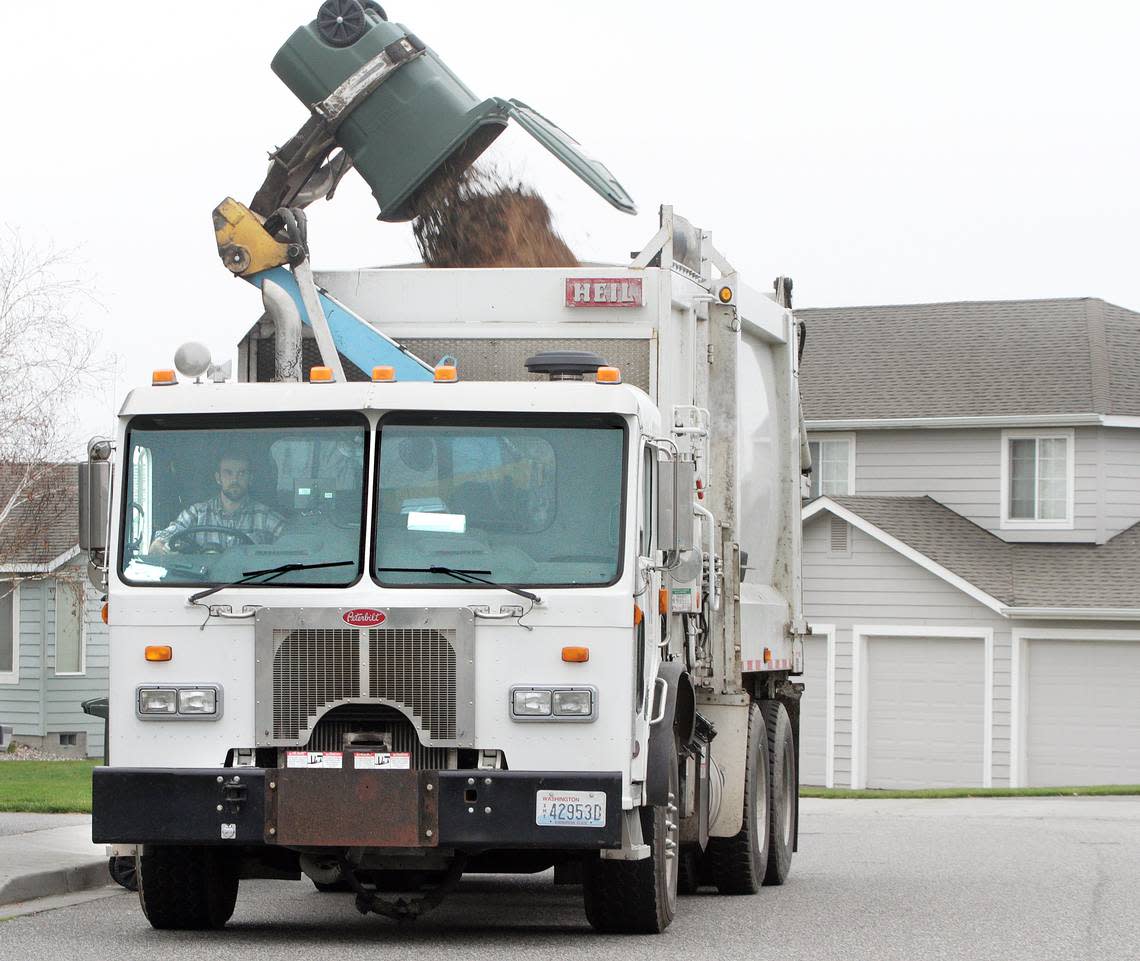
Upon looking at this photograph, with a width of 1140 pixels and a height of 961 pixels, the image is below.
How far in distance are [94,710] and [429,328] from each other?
2587mm

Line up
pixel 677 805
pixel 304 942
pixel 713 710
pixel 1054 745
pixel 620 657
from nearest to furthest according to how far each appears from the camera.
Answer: pixel 620 657 < pixel 304 942 < pixel 677 805 < pixel 713 710 < pixel 1054 745

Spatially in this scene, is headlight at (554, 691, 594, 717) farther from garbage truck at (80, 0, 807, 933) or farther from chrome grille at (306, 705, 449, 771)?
chrome grille at (306, 705, 449, 771)

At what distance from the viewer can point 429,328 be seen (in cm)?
1098

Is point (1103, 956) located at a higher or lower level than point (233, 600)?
lower

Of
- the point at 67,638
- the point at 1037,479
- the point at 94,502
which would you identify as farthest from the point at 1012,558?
the point at 94,502

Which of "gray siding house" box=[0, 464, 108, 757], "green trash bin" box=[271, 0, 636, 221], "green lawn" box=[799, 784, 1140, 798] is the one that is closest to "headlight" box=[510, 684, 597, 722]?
"green trash bin" box=[271, 0, 636, 221]

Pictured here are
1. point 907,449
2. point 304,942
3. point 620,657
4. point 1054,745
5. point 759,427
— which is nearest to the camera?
point 620,657

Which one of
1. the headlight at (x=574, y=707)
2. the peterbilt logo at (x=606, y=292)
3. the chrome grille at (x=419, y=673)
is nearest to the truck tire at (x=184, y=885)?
the chrome grille at (x=419, y=673)

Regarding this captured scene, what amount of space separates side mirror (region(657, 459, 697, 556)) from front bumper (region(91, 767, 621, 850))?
1.04 meters

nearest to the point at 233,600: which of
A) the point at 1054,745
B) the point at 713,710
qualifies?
the point at 713,710

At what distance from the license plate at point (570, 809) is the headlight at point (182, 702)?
145 centimetres

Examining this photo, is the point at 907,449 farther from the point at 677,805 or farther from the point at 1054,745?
the point at 677,805

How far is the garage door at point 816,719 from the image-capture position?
99.2 ft

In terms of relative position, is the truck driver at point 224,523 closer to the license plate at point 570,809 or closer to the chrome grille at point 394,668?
the chrome grille at point 394,668
